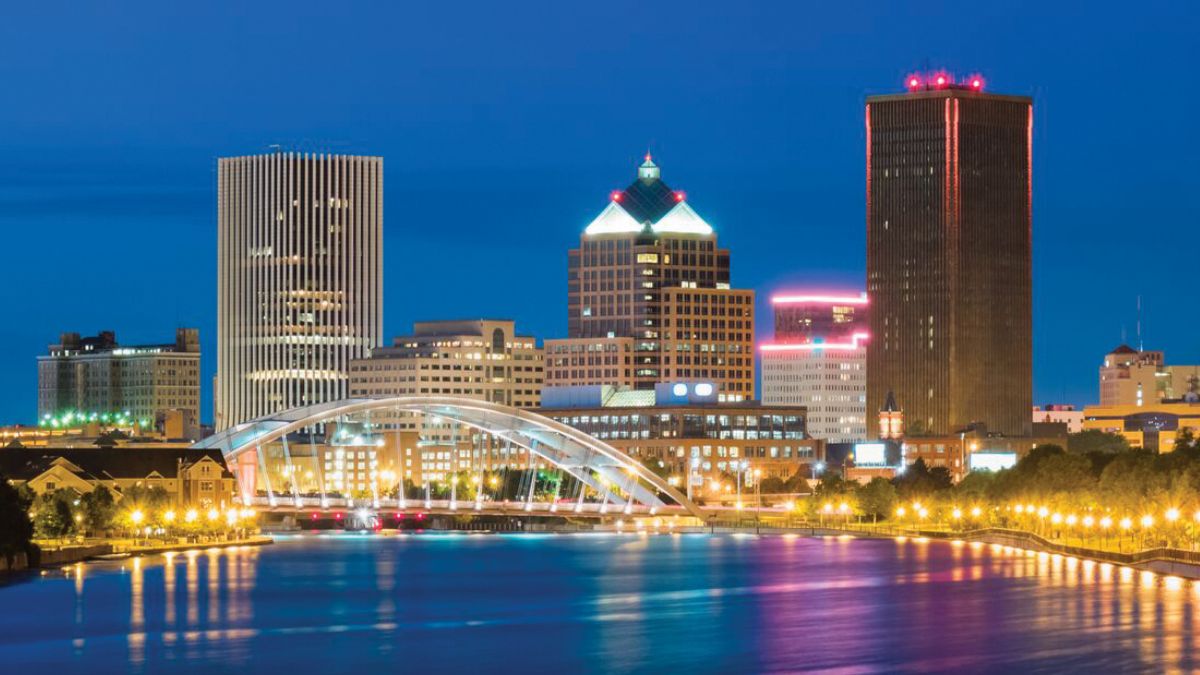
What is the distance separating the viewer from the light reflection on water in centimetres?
9856

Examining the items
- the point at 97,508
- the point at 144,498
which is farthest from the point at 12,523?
the point at 144,498

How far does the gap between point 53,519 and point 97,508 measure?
29.7ft

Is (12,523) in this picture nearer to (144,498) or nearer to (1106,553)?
(144,498)

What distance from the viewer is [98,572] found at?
473 feet

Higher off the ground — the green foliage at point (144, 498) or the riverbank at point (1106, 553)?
the green foliage at point (144, 498)

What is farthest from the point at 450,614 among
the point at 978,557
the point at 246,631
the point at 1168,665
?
the point at 978,557

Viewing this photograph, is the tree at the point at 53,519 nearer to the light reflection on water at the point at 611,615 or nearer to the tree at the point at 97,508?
the tree at the point at 97,508

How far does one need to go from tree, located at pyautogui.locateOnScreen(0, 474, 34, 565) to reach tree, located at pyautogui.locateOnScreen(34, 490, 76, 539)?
1624 cm

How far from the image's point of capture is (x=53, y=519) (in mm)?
160000

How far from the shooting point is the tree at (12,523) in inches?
5261

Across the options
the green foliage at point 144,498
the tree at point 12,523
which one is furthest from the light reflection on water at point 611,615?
the green foliage at point 144,498

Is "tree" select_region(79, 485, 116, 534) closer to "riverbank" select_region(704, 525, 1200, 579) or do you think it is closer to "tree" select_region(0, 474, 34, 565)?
"tree" select_region(0, 474, 34, 565)

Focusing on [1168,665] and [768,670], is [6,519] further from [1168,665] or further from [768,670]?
[1168,665]

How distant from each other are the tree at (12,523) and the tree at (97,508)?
25.5 meters
